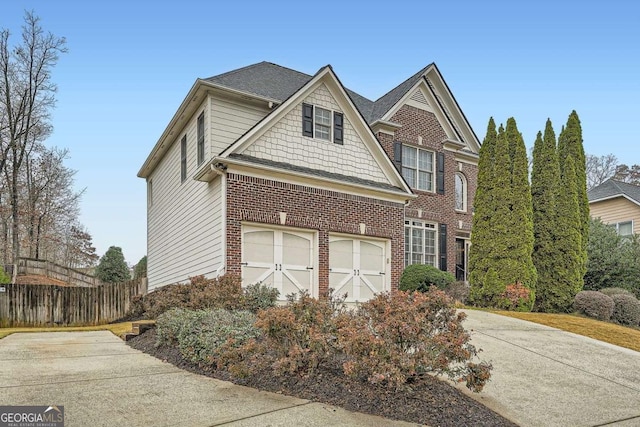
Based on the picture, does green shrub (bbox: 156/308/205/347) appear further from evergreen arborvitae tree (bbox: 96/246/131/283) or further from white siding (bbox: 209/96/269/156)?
evergreen arborvitae tree (bbox: 96/246/131/283)

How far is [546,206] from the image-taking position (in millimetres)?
15758

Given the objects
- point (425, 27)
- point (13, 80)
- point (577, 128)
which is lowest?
point (577, 128)

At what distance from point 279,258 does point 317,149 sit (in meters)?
3.34

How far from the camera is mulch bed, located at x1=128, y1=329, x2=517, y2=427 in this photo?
4719 mm

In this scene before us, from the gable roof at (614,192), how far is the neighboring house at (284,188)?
553 inches

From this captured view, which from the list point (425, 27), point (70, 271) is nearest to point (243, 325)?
point (425, 27)

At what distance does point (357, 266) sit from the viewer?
13438 millimetres

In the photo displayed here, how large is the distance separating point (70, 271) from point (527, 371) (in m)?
26.0

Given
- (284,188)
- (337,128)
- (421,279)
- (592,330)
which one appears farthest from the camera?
(421,279)

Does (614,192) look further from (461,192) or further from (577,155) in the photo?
(461,192)

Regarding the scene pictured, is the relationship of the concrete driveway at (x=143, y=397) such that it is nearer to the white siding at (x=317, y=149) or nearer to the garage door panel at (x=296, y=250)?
the garage door panel at (x=296, y=250)

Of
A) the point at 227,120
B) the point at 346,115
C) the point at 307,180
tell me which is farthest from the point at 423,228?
the point at 227,120

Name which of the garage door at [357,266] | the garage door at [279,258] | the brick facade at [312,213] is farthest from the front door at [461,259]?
the garage door at [279,258]

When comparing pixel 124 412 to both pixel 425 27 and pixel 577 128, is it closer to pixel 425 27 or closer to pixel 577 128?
pixel 425 27
